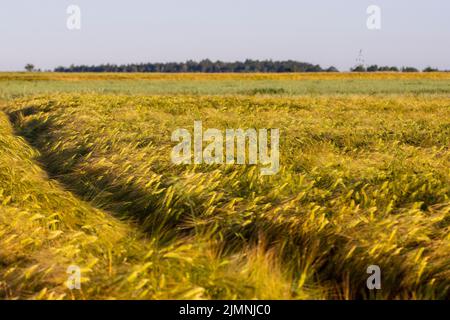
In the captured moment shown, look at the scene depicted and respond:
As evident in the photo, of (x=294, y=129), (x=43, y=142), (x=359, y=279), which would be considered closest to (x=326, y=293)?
(x=359, y=279)

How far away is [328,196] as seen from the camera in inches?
255
